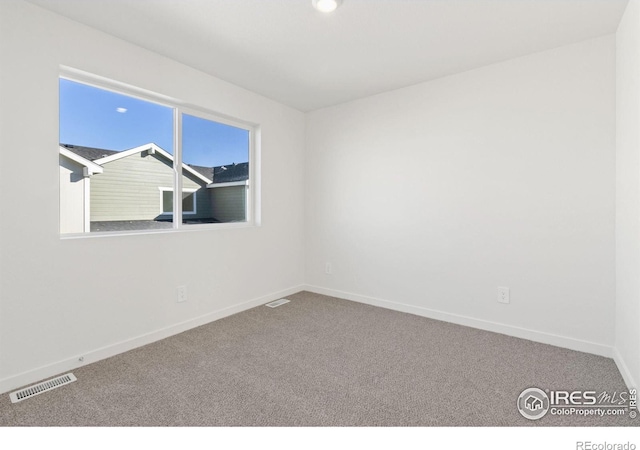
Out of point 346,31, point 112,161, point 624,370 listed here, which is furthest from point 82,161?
point 624,370

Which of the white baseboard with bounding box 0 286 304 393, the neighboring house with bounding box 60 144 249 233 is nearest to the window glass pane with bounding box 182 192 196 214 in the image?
the neighboring house with bounding box 60 144 249 233

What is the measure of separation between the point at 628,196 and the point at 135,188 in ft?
11.4

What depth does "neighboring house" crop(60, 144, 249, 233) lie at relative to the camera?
2270 millimetres

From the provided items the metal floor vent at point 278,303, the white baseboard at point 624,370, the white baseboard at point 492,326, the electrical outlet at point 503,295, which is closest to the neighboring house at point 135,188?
the metal floor vent at point 278,303

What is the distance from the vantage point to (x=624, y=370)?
202 centimetres

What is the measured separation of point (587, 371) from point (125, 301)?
10.7ft

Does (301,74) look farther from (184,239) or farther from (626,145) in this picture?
(626,145)

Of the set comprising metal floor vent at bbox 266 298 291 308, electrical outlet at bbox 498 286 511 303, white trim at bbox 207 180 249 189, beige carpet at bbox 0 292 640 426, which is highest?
white trim at bbox 207 180 249 189

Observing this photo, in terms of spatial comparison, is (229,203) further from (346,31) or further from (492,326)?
(492,326)

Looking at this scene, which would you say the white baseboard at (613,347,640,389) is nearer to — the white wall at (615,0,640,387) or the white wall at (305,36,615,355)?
→ the white wall at (615,0,640,387)

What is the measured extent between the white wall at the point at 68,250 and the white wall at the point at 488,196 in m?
1.41

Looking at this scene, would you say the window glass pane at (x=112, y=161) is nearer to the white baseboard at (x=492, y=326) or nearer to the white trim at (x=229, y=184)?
the white trim at (x=229, y=184)

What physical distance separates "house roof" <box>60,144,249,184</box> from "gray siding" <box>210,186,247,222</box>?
10cm

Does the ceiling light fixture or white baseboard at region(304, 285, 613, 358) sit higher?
the ceiling light fixture
